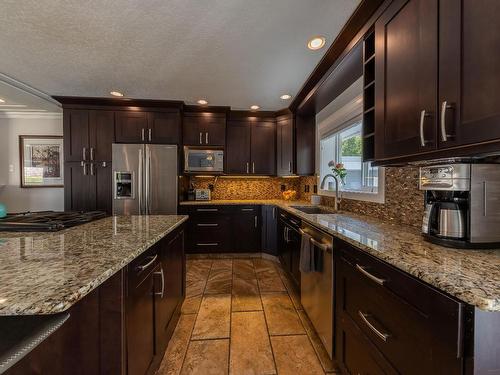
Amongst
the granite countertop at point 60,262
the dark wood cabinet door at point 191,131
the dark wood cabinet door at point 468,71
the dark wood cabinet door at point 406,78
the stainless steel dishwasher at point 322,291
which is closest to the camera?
the granite countertop at point 60,262

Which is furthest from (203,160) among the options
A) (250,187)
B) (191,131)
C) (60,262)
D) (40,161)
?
(40,161)

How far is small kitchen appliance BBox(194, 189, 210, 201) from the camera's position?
12.7 ft

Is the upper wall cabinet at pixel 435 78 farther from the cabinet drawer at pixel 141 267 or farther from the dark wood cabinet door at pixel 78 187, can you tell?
the dark wood cabinet door at pixel 78 187

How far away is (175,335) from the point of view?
1.80m

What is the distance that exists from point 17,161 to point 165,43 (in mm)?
4027

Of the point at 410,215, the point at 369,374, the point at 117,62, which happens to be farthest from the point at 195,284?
the point at 117,62

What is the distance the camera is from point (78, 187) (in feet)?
10.9

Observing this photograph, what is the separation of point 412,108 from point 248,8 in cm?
124

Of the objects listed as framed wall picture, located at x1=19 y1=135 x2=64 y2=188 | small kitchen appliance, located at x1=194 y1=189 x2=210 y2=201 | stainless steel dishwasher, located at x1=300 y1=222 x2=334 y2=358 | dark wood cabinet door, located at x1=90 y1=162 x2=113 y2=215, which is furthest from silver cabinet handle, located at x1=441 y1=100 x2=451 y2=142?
framed wall picture, located at x1=19 y1=135 x2=64 y2=188

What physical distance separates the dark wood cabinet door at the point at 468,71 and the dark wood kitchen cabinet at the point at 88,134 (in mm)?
3788

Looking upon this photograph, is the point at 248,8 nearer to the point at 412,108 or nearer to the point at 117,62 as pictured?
the point at 412,108

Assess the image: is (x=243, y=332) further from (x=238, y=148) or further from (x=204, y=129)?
(x=204, y=129)

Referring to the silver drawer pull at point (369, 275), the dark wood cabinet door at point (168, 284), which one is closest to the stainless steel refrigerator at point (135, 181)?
the dark wood cabinet door at point (168, 284)

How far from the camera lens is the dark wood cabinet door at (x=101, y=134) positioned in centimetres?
333
